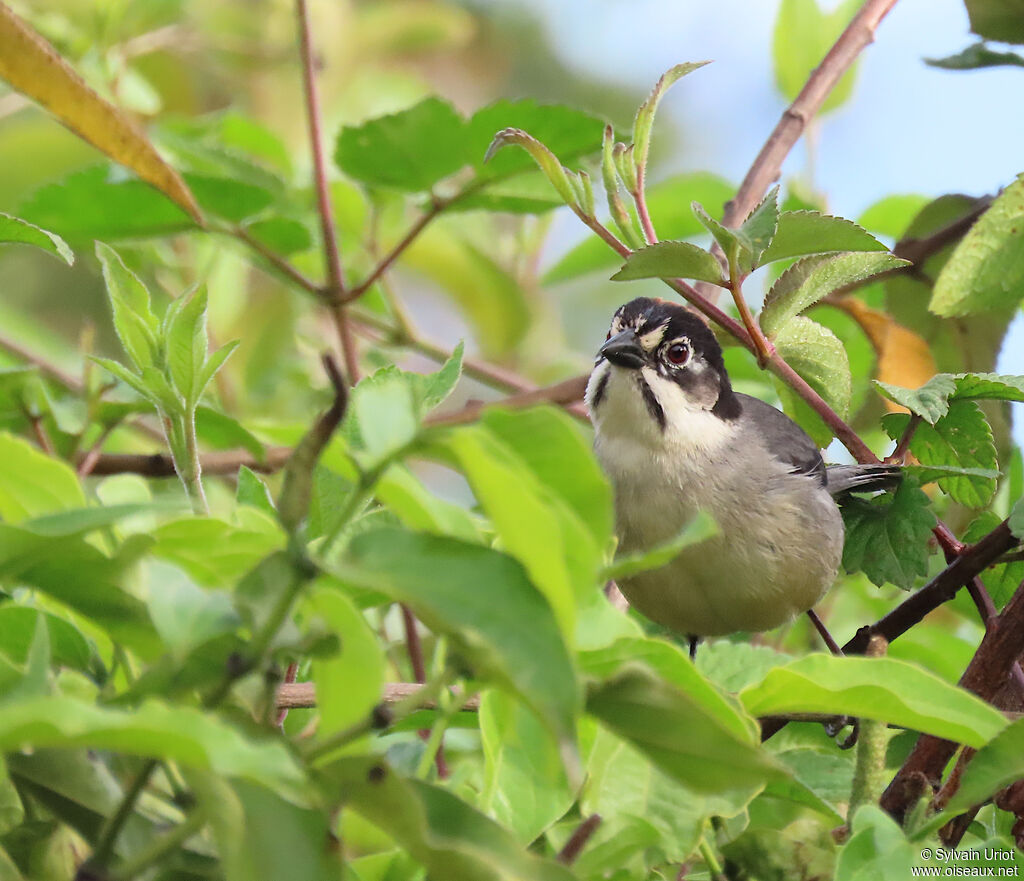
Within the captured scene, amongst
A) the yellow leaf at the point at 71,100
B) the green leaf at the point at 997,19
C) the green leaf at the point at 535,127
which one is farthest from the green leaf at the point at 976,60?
the yellow leaf at the point at 71,100

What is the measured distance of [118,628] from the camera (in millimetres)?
922

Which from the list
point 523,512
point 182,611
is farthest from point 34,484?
point 523,512

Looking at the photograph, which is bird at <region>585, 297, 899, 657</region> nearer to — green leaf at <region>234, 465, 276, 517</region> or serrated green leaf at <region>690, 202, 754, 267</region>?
serrated green leaf at <region>690, 202, 754, 267</region>

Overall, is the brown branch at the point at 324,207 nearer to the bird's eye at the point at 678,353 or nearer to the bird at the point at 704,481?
the bird at the point at 704,481

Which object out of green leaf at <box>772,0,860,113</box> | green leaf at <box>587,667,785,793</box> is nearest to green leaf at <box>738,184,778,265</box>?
green leaf at <box>587,667,785,793</box>

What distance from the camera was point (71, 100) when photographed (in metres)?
1.71

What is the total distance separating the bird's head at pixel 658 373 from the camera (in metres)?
2.74

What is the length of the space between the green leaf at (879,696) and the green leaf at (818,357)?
798 mm

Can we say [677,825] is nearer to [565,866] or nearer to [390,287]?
[565,866]

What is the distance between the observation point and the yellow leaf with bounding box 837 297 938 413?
211 centimetres

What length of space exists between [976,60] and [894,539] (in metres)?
0.85

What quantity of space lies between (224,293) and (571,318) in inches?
107

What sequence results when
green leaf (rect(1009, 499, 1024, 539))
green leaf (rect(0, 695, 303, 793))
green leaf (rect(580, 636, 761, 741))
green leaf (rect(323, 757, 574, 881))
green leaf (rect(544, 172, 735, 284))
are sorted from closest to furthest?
green leaf (rect(0, 695, 303, 793)) → green leaf (rect(323, 757, 574, 881)) → green leaf (rect(580, 636, 761, 741)) → green leaf (rect(1009, 499, 1024, 539)) → green leaf (rect(544, 172, 735, 284))

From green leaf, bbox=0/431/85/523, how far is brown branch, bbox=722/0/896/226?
1.53 m
